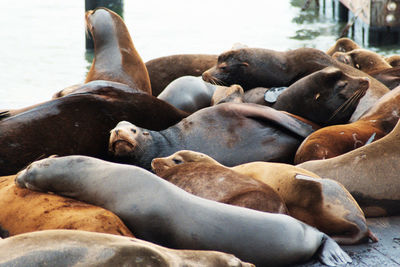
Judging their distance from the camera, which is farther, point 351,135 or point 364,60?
point 364,60

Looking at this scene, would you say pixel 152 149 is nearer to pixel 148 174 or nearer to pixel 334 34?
pixel 148 174

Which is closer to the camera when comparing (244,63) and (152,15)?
(244,63)

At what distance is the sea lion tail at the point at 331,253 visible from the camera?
2.80 m

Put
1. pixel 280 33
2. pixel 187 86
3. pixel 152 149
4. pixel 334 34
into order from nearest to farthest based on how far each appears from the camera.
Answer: pixel 152 149
pixel 187 86
pixel 334 34
pixel 280 33

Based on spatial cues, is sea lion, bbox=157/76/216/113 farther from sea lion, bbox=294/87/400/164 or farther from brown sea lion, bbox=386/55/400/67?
brown sea lion, bbox=386/55/400/67

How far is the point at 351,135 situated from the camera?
4293mm

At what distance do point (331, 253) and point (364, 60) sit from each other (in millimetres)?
4463

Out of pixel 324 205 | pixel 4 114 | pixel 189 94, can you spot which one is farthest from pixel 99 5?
pixel 324 205

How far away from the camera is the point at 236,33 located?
658 inches

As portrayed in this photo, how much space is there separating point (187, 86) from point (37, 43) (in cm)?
1073

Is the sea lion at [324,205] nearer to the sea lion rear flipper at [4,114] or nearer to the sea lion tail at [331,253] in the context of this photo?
the sea lion tail at [331,253]

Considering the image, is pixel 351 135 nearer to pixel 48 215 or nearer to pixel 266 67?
pixel 266 67

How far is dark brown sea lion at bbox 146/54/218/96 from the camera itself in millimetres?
6707

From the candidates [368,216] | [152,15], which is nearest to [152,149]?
[368,216]
